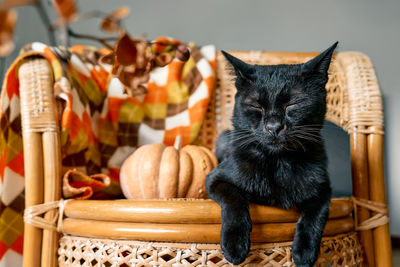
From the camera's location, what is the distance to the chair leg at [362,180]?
103cm

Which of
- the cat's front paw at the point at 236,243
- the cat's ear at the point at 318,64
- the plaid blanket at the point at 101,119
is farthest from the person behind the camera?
the plaid blanket at the point at 101,119

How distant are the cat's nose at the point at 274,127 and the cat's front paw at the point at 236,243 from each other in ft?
0.69

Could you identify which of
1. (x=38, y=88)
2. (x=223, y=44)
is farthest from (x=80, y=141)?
(x=223, y=44)

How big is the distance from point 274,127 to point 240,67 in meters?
0.18

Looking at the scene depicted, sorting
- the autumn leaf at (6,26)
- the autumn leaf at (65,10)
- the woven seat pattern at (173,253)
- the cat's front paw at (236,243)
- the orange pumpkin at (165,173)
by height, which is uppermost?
the autumn leaf at (65,10)

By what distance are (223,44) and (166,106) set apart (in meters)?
0.72

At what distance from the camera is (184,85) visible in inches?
55.1

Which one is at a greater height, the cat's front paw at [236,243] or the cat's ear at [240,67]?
the cat's ear at [240,67]

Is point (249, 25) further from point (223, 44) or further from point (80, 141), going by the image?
point (80, 141)

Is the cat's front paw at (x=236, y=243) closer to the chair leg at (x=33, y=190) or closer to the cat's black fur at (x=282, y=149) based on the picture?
the cat's black fur at (x=282, y=149)

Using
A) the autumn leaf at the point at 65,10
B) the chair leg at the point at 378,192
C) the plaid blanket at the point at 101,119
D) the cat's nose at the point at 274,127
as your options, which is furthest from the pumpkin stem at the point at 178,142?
the autumn leaf at the point at 65,10

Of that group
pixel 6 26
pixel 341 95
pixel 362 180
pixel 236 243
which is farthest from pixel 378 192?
pixel 6 26

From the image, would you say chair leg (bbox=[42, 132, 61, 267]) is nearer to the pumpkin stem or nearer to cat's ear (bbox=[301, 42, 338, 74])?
the pumpkin stem

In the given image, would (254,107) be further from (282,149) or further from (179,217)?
(179,217)
